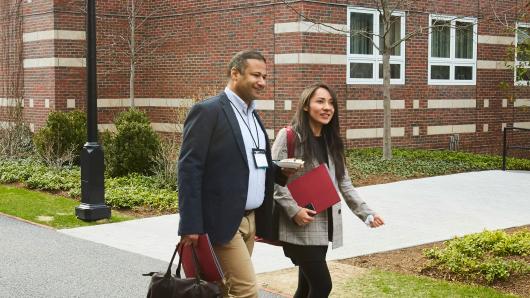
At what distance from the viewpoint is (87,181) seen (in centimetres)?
1174

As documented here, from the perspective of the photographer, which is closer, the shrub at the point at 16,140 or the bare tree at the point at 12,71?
the shrub at the point at 16,140

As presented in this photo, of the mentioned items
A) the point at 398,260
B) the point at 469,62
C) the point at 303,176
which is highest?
the point at 469,62

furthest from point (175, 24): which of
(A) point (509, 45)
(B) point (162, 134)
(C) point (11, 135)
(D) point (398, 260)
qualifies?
(D) point (398, 260)

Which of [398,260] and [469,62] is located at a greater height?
[469,62]

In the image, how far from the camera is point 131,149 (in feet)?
52.2

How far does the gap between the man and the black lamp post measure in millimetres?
6843

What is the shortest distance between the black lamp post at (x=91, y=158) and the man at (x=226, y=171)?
6.84 metres

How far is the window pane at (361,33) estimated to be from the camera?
19.4 meters

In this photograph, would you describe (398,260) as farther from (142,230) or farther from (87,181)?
(87,181)

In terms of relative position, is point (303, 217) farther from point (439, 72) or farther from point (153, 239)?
point (439, 72)

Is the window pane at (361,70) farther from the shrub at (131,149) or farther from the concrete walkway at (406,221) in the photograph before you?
the shrub at (131,149)

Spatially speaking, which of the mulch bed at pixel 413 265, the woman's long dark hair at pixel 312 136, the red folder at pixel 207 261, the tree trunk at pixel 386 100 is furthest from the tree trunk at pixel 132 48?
the red folder at pixel 207 261

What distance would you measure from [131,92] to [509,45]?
32.2 feet

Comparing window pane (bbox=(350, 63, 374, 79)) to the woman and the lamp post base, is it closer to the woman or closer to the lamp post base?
the lamp post base
